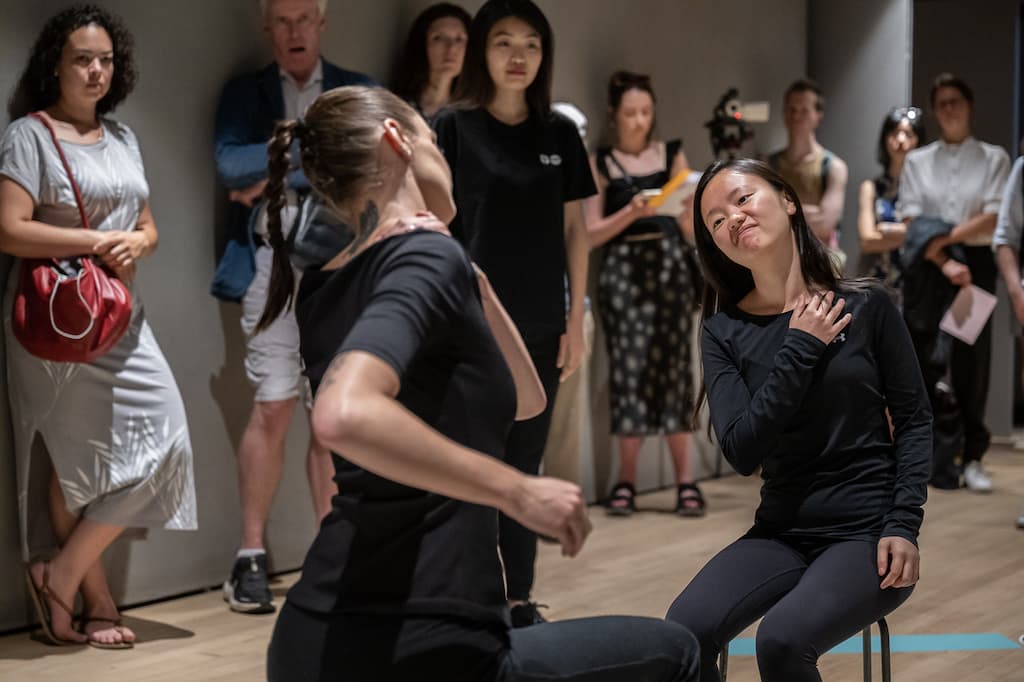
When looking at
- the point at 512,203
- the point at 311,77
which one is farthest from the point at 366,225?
the point at 311,77

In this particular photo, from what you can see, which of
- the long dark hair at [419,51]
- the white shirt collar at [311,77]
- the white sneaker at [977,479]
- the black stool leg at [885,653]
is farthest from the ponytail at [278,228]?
the white sneaker at [977,479]

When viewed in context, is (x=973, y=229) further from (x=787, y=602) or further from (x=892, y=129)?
(x=787, y=602)

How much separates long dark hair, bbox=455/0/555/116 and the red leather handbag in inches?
42.3

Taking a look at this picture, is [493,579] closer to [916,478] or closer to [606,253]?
[916,478]

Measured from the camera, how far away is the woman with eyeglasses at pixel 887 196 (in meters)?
6.73

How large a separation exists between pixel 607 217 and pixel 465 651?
4.36 meters

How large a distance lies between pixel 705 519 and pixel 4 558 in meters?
2.86

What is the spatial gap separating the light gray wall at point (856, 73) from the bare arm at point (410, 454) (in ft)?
20.1

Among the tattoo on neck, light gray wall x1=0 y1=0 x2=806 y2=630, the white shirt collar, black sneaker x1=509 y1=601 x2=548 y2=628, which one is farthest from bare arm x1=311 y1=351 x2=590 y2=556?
the white shirt collar

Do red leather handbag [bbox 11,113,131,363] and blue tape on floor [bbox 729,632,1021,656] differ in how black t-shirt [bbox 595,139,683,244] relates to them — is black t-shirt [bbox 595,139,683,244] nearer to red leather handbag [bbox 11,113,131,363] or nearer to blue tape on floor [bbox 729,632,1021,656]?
blue tape on floor [bbox 729,632,1021,656]

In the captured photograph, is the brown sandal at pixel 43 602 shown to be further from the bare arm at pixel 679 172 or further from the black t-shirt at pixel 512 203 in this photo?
the bare arm at pixel 679 172

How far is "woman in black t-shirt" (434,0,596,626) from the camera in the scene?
3617 mm

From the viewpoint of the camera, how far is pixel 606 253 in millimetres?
5906

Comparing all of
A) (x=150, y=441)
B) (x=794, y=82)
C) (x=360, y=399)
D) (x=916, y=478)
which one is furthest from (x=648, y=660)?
(x=794, y=82)
